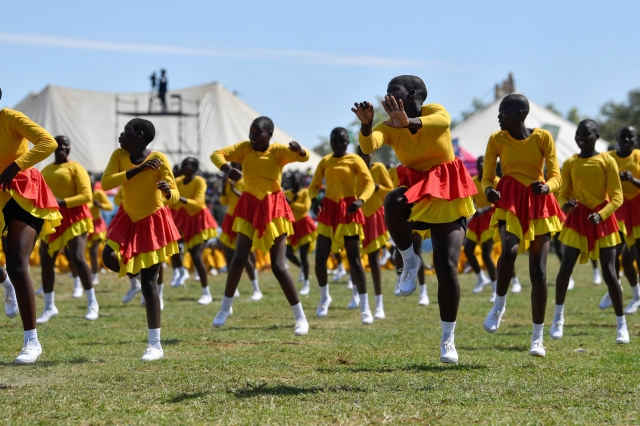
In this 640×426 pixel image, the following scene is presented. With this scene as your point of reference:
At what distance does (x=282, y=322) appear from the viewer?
11.1 metres

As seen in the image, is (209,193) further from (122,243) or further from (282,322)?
(122,243)

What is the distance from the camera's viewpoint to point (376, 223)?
12516mm

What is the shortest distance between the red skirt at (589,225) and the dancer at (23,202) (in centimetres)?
511

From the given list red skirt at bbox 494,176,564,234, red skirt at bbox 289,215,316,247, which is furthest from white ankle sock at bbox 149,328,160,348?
red skirt at bbox 289,215,316,247

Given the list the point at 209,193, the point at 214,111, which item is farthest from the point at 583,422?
the point at 214,111

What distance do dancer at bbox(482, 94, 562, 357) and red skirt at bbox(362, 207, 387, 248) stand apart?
14.6 feet

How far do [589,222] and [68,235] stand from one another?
20.6ft

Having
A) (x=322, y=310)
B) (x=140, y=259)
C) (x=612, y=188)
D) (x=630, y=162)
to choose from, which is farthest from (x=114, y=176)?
(x=630, y=162)

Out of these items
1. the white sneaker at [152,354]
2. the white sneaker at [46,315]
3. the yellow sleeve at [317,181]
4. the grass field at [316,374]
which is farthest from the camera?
the yellow sleeve at [317,181]

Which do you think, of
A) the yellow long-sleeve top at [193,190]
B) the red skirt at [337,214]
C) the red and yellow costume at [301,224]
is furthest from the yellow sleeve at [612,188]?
the red and yellow costume at [301,224]

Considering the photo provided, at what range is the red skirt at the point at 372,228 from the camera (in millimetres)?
12305

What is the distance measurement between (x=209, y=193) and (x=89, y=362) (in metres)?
19.2

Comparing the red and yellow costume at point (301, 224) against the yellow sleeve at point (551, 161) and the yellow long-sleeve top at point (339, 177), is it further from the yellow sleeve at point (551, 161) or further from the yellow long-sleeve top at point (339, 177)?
the yellow sleeve at point (551, 161)

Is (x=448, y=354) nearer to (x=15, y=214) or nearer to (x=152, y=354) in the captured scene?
(x=152, y=354)
